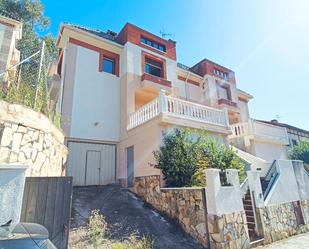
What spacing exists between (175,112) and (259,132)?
8.65 m

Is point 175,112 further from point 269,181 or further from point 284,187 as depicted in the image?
point 284,187

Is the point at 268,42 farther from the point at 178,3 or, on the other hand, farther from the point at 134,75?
the point at 134,75

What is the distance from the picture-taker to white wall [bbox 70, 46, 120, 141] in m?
13.0

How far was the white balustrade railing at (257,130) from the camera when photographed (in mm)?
16016

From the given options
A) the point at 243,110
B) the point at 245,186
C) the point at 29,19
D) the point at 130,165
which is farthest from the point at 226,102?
the point at 29,19

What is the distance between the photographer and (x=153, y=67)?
16.8m

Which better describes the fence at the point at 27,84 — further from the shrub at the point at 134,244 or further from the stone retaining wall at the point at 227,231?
the stone retaining wall at the point at 227,231

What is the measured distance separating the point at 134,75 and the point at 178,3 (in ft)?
20.0

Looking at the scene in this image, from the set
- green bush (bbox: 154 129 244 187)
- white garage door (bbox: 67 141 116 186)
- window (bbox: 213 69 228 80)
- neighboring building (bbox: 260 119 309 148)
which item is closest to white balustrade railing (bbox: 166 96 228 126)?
green bush (bbox: 154 129 244 187)

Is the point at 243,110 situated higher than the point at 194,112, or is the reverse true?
the point at 243,110

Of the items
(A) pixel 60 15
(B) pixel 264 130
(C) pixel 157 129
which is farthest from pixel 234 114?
(A) pixel 60 15

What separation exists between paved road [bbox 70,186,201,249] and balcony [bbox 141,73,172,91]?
755 centimetres

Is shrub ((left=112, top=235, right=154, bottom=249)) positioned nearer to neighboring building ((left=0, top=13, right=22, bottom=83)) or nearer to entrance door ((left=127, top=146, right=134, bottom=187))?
entrance door ((left=127, top=146, right=134, bottom=187))

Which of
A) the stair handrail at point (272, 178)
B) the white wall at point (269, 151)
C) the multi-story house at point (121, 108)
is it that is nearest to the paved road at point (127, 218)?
the multi-story house at point (121, 108)
